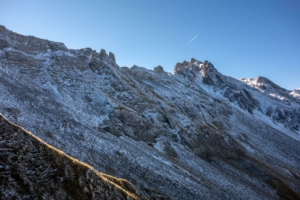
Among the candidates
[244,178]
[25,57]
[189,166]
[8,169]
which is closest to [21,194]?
[8,169]

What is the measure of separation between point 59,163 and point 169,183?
22454 millimetres

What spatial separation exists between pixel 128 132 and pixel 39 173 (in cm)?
3726

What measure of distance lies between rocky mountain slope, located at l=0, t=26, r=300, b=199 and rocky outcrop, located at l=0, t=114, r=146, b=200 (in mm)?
14070

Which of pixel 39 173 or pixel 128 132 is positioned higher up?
pixel 39 173

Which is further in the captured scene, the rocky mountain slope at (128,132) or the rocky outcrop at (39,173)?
the rocky mountain slope at (128,132)

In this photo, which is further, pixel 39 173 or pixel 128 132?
pixel 128 132

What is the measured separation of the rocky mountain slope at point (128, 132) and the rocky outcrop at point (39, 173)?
14.1 metres

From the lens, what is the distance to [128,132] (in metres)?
49.0

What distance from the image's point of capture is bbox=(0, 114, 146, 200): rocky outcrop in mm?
10820

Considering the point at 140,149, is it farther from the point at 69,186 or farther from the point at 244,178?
the point at 69,186

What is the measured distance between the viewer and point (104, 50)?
97.2 m

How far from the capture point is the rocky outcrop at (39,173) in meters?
10.8

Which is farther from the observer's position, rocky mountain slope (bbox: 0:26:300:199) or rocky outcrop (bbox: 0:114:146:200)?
rocky mountain slope (bbox: 0:26:300:199)

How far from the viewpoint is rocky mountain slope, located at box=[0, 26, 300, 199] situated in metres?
31.8
